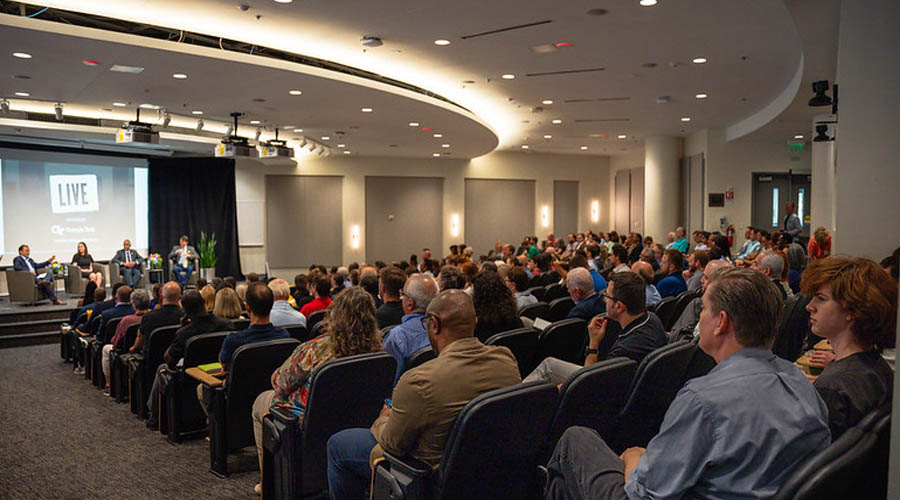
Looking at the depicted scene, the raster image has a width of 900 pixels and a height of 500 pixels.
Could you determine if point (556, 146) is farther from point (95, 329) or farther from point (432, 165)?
point (95, 329)

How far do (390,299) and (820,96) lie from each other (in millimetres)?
6383

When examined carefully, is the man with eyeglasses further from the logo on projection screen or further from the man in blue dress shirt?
the logo on projection screen

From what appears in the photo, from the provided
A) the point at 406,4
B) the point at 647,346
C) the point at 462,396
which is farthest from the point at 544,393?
the point at 406,4

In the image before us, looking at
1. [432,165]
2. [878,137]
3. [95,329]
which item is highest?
[432,165]

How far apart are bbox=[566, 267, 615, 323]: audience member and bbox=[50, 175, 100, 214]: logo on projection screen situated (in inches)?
521

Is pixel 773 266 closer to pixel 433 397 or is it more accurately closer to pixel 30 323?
pixel 433 397

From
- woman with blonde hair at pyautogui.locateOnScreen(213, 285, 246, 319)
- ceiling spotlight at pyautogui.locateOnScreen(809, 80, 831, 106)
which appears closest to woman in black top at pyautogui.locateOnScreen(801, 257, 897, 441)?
woman with blonde hair at pyautogui.locateOnScreen(213, 285, 246, 319)

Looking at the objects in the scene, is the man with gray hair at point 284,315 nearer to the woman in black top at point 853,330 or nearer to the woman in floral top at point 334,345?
the woman in floral top at point 334,345

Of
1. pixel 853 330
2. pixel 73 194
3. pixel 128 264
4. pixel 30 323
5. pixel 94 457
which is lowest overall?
pixel 94 457

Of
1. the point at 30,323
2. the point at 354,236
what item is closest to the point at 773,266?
the point at 30,323

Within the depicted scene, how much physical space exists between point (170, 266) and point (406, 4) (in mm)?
11925

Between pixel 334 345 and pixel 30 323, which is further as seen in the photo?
pixel 30 323

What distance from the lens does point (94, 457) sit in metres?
4.53

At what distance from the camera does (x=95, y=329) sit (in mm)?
7273
